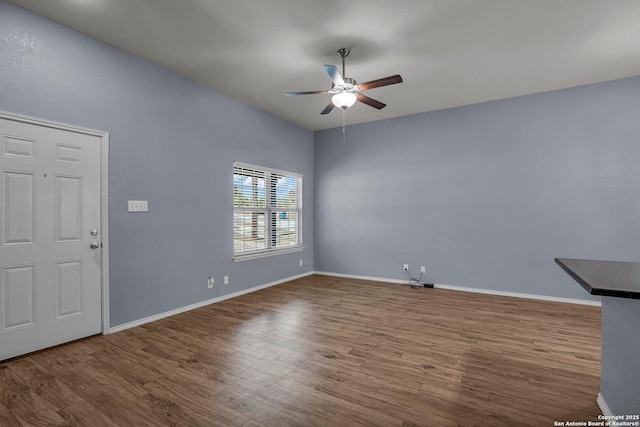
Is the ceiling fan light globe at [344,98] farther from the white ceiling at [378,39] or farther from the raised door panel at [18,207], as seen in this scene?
the raised door panel at [18,207]

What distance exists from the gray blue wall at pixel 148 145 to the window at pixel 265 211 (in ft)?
0.60

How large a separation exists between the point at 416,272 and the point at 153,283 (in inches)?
158

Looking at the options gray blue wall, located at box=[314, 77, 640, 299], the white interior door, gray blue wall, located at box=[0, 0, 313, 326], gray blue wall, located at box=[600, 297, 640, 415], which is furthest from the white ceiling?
gray blue wall, located at box=[600, 297, 640, 415]

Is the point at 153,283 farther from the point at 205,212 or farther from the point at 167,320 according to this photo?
the point at 205,212

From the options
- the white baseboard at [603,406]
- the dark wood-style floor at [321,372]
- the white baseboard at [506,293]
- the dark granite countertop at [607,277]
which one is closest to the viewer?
the dark granite countertop at [607,277]

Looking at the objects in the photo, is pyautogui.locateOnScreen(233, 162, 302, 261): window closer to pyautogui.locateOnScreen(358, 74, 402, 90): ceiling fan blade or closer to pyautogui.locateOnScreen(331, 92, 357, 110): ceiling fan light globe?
pyautogui.locateOnScreen(331, 92, 357, 110): ceiling fan light globe

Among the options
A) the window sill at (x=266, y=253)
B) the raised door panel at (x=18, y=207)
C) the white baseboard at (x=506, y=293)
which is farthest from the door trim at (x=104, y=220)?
the white baseboard at (x=506, y=293)

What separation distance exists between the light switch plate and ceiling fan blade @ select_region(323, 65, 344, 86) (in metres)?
2.44

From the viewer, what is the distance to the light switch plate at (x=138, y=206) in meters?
3.22

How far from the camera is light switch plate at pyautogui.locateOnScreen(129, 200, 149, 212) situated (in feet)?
10.6


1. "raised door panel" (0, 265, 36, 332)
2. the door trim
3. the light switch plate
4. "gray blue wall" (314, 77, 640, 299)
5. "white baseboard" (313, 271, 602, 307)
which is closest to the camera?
"raised door panel" (0, 265, 36, 332)

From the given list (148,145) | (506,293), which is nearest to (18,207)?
(148,145)

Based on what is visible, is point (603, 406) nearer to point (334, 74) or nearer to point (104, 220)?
point (334, 74)

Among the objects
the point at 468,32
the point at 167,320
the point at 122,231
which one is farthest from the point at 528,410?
the point at 122,231
